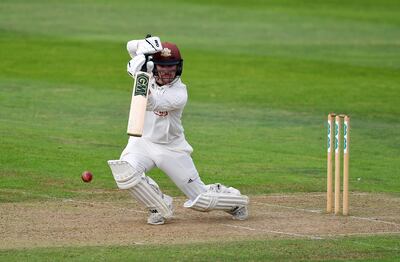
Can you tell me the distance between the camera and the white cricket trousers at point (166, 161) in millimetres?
12539

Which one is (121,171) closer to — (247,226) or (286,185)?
(247,226)

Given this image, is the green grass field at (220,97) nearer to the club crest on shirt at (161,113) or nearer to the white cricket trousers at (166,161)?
the white cricket trousers at (166,161)

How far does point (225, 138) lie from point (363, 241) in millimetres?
8252

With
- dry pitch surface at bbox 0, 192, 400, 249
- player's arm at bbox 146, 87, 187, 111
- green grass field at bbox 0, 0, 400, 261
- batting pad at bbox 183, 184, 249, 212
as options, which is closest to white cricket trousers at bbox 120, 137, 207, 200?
batting pad at bbox 183, 184, 249, 212

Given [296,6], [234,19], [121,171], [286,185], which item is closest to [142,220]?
[121,171]

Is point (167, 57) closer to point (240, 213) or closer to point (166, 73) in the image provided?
point (166, 73)

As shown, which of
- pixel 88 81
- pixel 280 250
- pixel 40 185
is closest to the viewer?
pixel 280 250

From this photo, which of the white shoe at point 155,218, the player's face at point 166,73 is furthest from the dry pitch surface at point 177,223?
the player's face at point 166,73

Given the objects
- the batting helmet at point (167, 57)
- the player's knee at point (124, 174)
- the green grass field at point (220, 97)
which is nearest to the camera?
the player's knee at point (124, 174)

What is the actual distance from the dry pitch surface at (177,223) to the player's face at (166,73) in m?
1.49

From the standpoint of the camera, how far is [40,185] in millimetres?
14922

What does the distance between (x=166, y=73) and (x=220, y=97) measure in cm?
1238

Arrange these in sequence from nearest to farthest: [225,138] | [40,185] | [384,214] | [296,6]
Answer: [384,214] < [40,185] < [225,138] < [296,6]

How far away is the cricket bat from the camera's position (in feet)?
38.7
